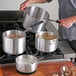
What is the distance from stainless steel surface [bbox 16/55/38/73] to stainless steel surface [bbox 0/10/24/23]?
0.55 meters

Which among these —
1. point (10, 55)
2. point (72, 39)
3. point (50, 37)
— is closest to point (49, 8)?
point (72, 39)

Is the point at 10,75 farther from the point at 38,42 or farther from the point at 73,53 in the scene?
the point at 73,53

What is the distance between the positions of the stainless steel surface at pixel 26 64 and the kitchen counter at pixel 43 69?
1.2 inches

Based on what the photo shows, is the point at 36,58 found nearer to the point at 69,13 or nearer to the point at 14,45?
the point at 14,45

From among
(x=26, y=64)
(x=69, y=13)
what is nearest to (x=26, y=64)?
(x=26, y=64)

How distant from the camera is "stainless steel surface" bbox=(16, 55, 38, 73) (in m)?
1.06

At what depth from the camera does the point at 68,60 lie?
121 cm

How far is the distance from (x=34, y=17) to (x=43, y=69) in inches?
15.6

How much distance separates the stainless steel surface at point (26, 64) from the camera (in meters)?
1.06

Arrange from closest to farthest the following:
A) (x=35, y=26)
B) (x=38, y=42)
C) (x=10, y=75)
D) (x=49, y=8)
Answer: (x=10, y=75) < (x=38, y=42) < (x=35, y=26) < (x=49, y=8)

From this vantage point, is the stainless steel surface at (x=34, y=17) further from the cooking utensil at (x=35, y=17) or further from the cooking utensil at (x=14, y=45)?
the cooking utensil at (x=14, y=45)

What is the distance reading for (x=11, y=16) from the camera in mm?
1684

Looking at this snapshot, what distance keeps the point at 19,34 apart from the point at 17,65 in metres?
0.24

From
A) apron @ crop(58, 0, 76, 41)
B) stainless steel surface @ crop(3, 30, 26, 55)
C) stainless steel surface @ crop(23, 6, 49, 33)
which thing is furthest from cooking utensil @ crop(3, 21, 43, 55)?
apron @ crop(58, 0, 76, 41)
